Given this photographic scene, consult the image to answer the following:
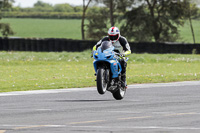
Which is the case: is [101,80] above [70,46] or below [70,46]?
above

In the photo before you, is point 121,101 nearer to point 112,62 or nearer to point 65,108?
point 112,62

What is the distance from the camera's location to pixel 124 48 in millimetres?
13547

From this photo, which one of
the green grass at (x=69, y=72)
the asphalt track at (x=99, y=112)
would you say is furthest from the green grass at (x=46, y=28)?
the asphalt track at (x=99, y=112)

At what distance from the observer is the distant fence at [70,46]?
39656mm

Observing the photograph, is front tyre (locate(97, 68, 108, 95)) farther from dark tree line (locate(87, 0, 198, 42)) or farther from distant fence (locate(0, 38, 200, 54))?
dark tree line (locate(87, 0, 198, 42))

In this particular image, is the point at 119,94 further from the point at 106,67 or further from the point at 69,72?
the point at 69,72

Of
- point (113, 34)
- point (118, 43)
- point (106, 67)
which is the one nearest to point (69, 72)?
point (118, 43)

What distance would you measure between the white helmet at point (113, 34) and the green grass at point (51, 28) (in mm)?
69638

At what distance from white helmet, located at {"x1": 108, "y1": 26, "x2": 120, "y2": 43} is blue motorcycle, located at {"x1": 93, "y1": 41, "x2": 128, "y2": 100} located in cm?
41

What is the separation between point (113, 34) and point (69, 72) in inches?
472

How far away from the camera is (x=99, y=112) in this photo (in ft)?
35.8

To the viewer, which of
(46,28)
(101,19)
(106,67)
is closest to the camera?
(106,67)

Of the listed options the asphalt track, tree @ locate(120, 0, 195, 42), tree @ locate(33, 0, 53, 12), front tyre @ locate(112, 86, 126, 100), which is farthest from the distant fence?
tree @ locate(33, 0, 53, 12)

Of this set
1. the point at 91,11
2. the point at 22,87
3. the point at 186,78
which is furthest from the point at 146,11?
the point at 22,87
